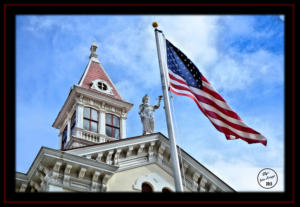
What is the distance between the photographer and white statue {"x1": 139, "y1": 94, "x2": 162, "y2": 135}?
23594 millimetres

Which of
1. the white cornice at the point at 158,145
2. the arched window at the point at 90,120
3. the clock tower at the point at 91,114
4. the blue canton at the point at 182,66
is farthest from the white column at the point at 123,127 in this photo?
the blue canton at the point at 182,66

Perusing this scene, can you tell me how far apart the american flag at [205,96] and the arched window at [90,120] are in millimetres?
12643

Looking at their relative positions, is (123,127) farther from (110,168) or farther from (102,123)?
(110,168)

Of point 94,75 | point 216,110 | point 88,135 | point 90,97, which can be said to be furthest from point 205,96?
point 94,75

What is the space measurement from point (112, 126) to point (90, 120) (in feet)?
5.38

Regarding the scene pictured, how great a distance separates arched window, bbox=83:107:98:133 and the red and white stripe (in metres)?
13.3

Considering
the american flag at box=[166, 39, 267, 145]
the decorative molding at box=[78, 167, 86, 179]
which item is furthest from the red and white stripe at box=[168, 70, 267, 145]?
the decorative molding at box=[78, 167, 86, 179]

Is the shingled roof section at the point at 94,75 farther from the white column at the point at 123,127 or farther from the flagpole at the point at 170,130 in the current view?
the flagpole at the point at 170,130

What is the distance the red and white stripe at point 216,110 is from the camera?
16.9 metres

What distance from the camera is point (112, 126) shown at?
3139cm

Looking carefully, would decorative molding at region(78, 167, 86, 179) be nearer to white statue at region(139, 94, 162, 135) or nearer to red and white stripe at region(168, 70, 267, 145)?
red and white stripe at region(168, 70, 267, 145)

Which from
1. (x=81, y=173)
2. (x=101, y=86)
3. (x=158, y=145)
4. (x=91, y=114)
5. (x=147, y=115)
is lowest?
(x=81, y=173)
